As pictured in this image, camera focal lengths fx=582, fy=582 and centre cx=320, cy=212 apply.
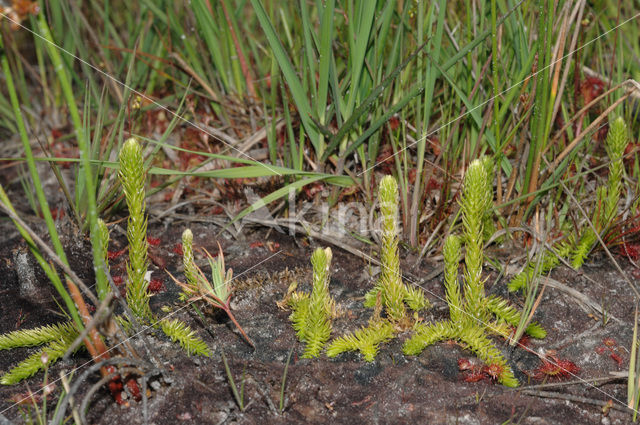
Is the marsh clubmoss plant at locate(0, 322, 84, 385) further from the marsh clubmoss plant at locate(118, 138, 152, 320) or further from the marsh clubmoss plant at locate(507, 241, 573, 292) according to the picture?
the marsh clubmoss plant at locate(507, 241, 573, 292)

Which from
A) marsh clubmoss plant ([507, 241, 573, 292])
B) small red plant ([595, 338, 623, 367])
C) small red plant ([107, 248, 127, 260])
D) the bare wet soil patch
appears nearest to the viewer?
the bare wet soil patch

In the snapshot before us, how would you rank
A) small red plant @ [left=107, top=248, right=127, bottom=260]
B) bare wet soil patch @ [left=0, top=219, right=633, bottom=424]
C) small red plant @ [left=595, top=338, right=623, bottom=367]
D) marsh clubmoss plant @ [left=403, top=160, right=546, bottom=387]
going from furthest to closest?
1. small red plant @ [left=107, top=248, right=127, bottom=260]
2. small red plant @ [left=595, top=338, right=623, bottom=367]
3. marsh clubmoss plant @ [left=403, top=160, right=546, bottom=387]
4. bare wet soil patch @ [left=0, top=219, right=633, bottom=424]

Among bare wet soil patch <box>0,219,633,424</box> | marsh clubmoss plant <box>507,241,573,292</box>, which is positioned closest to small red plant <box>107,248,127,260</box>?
bare wet soil patch <box>0,219,633,424</box>

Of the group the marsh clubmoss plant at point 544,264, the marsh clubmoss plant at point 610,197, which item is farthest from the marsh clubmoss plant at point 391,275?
the marsh clubmoss plant at point 610,197

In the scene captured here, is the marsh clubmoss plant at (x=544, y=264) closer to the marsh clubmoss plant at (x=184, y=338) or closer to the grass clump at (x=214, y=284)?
the grass clump at (x=214, y=284)

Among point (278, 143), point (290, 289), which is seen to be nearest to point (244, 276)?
point (290, 289)

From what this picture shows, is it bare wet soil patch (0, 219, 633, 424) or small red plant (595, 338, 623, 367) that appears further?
small red plant (595, 338, 623, 367)

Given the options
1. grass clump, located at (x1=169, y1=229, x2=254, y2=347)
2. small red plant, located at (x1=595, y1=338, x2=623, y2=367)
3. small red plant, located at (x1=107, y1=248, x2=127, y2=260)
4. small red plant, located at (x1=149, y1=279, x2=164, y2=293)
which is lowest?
small red plant, located at (x1=595, y1=338, x2=623, y2=367)
